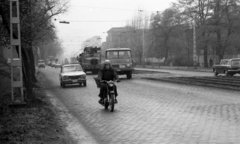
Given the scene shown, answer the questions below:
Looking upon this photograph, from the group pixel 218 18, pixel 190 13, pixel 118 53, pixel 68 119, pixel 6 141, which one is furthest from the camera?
pixel 190 13

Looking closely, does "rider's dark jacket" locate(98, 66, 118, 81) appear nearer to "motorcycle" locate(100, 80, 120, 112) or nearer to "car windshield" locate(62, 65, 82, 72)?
"motorcycle" locate(100, 80, 120, 112)

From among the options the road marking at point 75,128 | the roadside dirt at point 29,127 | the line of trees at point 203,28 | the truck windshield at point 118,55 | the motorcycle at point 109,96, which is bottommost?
the road marking at point 75,128

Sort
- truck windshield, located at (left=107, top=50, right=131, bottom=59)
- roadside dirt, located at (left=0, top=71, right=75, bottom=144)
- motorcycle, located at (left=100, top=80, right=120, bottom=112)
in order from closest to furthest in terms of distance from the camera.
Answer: roadside dirt, located at (left=0, top=71, right=75, bottom=144)
motorcycle, located at (left=100, top=80, right=120, bottom=112)
truck windshield, located at (left=107, top=50, right=131, bottom=59)

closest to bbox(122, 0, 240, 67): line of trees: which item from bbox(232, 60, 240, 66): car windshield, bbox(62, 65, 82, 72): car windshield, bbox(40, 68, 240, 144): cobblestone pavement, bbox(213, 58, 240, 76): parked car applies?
bbox(213, 58, 240, 76): parked car

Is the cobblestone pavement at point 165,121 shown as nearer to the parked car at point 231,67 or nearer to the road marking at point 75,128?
the road marking at point 75,128

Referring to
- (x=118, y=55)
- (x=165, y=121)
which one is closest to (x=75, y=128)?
(x=165, y=121)

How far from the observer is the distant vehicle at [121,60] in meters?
29.0

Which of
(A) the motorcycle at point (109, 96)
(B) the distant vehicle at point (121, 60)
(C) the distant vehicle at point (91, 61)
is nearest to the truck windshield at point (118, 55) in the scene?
(B) the distant vehicle at point (121, 60)

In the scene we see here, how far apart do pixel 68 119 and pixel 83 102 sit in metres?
4.02

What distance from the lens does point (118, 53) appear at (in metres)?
29.5

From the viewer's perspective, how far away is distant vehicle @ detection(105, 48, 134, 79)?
28953 mm

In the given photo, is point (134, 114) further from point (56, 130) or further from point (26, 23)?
point (26, 23)

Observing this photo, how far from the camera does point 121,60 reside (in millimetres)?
29125

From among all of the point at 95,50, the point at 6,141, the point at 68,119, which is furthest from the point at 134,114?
the point at 95,50
